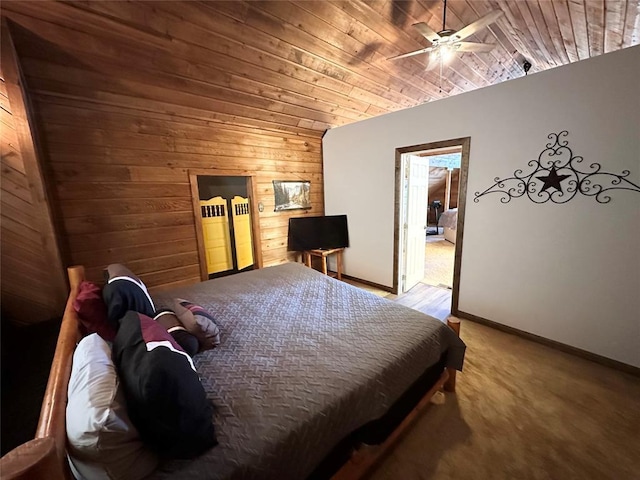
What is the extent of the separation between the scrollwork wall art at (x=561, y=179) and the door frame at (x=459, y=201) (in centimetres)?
40

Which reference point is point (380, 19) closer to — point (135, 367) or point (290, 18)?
point (290, 18)

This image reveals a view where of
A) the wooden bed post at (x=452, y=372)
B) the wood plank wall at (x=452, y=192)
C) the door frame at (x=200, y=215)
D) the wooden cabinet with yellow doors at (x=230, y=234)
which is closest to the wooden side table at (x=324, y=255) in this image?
the door frame at (x=200, y=215)

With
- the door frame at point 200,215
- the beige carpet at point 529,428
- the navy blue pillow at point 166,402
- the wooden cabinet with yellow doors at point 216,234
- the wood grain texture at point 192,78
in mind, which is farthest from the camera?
the wooden cabinet with yellow doors at point 216,234

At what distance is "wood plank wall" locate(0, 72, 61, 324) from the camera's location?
71.2 inches

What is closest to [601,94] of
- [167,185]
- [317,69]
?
[317,69]

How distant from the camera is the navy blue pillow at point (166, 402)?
31.5 inches

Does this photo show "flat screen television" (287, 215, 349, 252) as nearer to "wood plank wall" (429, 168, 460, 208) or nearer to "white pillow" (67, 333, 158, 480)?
"white pillow" (67, 333, 158, 480)

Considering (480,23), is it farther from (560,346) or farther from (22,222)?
(22,222)

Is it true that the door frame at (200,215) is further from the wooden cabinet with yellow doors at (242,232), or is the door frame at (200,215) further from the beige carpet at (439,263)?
the beige carpet at (439,263)

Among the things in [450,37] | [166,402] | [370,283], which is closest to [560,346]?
[370,283]

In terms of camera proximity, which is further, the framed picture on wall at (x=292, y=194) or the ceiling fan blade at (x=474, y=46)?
the framed picture on wall at (x=292, y=194)

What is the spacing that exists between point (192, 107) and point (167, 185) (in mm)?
919

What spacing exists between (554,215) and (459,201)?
2.56ft

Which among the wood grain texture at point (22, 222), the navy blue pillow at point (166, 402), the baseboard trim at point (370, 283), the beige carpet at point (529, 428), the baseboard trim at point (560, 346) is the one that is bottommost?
the beige carpet at point (529, 428)
